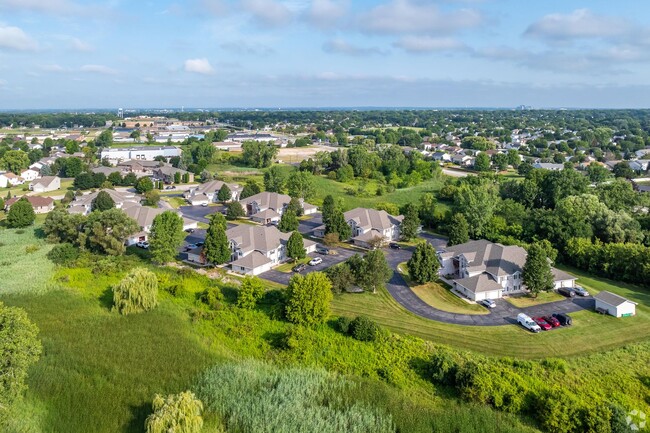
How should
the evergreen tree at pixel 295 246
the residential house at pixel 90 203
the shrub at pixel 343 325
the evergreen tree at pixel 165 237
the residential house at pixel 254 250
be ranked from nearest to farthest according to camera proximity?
the shrub at pixel 343 325 < the evergreen tree at pixel 165 237 < the residential house at pixel 254 250 < the evergreen tree at pixel 295 246 < the residential house at pixel 90 203

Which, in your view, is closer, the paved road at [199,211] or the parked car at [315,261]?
the parked car at [315,261]

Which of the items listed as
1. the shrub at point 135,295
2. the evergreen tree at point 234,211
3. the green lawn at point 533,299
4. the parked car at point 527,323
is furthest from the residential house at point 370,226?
the shrub at point 135,295

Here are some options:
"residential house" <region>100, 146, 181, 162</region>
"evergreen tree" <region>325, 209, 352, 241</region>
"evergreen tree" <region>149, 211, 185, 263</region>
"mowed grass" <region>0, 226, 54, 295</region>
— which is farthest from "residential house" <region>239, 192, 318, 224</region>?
"residential house" <region>100, 146, 181, 162</region>

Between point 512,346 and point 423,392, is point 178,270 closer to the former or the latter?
point 423,392

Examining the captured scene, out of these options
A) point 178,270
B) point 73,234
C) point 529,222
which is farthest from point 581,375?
point 73,234

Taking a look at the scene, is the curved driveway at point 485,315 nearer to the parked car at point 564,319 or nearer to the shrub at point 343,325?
the parked car at point 564,319

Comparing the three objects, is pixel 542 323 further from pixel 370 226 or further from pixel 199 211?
pixel 199 211
